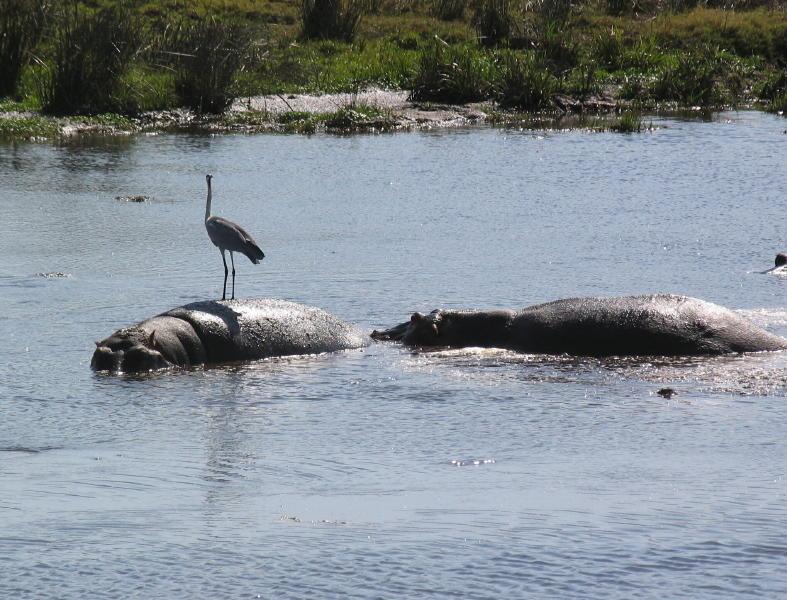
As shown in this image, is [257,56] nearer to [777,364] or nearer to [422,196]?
[422,196]

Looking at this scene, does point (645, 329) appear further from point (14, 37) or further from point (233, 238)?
point (14, 37)

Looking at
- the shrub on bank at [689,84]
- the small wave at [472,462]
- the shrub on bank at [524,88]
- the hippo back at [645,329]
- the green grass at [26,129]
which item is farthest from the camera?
the shrub on bank at [689,84]

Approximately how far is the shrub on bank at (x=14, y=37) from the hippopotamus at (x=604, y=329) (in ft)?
46.0

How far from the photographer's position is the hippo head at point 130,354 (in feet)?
28.0

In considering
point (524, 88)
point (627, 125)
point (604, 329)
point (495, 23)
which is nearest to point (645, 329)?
point (604, 329)

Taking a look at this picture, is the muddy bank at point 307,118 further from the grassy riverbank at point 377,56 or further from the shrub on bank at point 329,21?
the shrub on bank at point 329,21

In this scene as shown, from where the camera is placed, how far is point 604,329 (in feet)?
29.5

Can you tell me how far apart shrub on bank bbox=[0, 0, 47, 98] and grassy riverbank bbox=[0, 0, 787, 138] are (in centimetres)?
2

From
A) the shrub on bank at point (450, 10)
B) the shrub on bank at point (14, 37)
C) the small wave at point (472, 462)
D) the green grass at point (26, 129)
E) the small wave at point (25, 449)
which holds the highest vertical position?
the shrub on bank at point (450, 10)

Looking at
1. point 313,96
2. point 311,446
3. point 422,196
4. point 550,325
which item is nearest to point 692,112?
point 313,96

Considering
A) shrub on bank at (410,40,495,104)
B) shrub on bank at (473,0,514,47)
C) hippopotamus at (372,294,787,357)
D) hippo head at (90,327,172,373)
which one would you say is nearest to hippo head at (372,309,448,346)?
hippopotamus at (372,294,787,357)

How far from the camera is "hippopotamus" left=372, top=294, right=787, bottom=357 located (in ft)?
29.1

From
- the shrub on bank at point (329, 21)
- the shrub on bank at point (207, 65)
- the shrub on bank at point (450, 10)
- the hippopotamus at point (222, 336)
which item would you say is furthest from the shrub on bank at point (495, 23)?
the hippopotamus at point (222, 336)

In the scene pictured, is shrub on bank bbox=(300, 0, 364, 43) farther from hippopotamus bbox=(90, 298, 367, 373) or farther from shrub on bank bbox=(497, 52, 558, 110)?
hippopotamus bbox=(90, 298, 367, 373)
